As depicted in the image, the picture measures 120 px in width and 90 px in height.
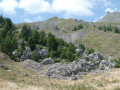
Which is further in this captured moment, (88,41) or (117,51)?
(88,41)

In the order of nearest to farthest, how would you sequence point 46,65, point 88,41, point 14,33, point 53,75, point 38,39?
1. point 53,75
2. point 46,65
3. point 38,39
4. point 14,33
5. point 88,41

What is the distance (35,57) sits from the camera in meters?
70.1

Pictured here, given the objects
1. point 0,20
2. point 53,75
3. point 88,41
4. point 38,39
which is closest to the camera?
point 53,75

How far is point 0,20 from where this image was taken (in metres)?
137

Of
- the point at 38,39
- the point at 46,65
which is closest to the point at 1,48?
the point at 46,65

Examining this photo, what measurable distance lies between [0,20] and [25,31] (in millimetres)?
52707

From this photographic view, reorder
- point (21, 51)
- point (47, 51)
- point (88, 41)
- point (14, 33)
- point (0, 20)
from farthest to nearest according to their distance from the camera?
1. point (88, 41)
2. point (0, 20)
3. point (14, 33)
4. point (47, 51)
5. point (21, 51)

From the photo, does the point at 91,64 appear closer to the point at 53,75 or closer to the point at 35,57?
the point at 53,75

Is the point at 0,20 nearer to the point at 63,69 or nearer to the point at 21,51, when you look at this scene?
the point at 21,51

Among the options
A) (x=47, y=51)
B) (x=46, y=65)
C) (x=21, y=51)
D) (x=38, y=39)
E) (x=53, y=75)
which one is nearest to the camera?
(x=53, y=75)

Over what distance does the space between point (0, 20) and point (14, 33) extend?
43485 millimetres

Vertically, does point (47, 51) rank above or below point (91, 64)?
above

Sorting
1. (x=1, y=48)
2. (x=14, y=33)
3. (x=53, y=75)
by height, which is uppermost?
(x=14, y=33)

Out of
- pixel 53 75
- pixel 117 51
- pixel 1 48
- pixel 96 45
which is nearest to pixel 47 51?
pixel 1 48
